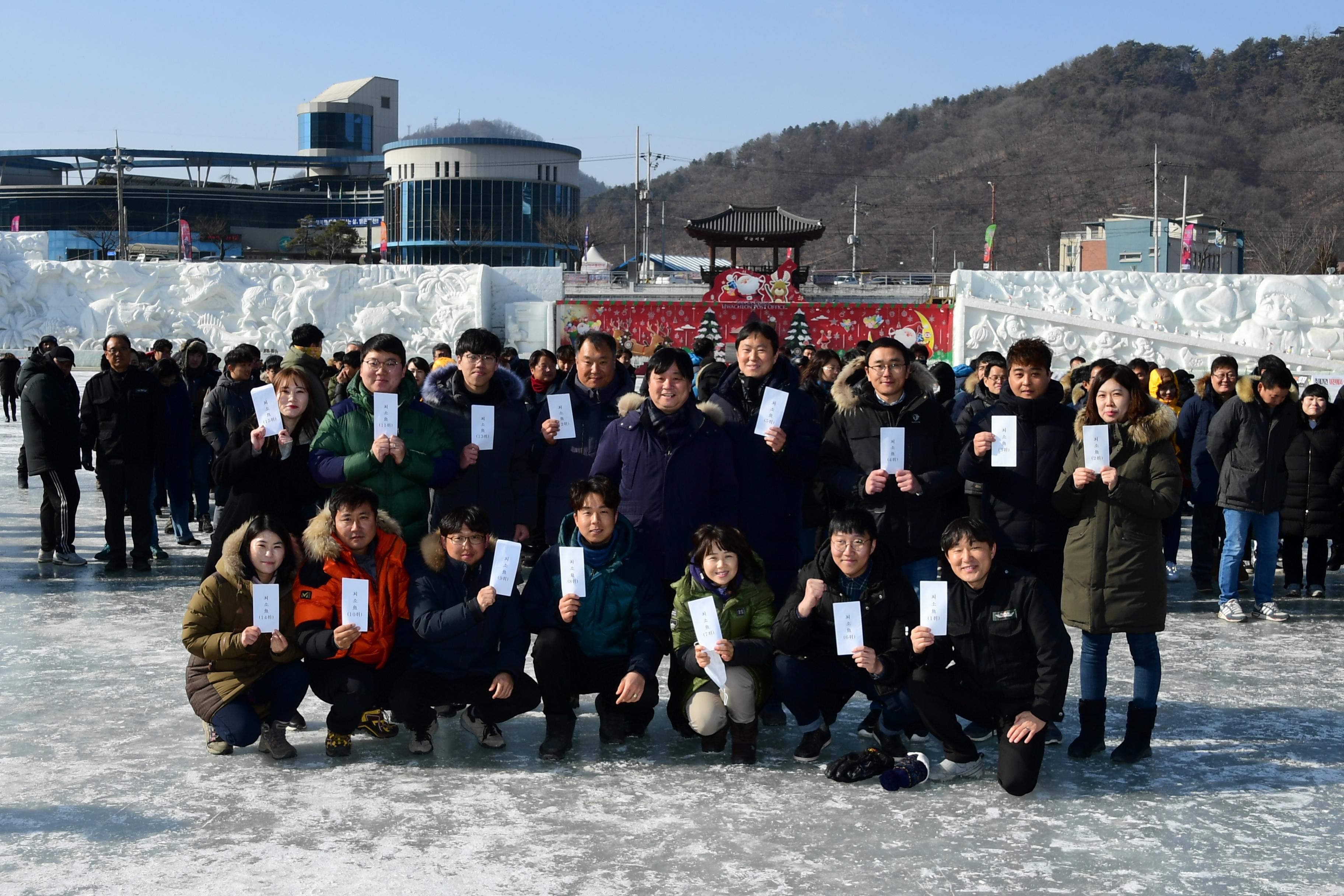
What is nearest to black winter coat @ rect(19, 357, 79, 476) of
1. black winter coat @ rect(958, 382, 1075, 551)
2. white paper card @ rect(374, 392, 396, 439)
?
white paper card @ rect(374, 392, 396, 439)

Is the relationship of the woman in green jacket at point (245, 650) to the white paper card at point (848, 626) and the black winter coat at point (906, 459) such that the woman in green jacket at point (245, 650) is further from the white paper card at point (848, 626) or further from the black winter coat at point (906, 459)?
the black winter coat at point (906, 459)

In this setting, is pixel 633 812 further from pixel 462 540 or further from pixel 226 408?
pixel 226 408

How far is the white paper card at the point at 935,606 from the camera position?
→ 381 cm

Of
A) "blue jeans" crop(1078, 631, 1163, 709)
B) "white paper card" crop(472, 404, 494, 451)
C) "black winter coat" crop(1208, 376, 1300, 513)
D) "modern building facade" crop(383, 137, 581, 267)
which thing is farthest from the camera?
"modern building facade" crop(383, 137, 581, 267)

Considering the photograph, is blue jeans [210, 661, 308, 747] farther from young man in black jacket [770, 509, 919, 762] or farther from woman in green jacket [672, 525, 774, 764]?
young man in black jacket [770, 509, 919, 762]

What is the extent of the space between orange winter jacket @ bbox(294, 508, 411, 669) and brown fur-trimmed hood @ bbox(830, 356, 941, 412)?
185cm

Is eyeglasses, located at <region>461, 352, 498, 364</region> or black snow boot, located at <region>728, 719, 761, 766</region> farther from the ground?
eyeglasses, located at <region>461, 352, 498, 364</region>

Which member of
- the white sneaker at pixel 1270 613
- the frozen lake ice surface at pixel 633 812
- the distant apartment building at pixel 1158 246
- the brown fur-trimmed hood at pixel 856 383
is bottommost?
the frozen lake ice surface at pixel 633 812

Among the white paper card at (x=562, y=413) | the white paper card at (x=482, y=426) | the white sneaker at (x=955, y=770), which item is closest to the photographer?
the white sneaker at (x=955, y=770)

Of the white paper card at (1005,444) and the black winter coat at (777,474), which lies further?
the black winter coat at (777,474)

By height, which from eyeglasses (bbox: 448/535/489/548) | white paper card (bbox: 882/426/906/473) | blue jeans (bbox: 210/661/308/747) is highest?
white paper card (bbox: 882/426/906/473)

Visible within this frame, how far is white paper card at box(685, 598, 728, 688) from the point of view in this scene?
398 cm

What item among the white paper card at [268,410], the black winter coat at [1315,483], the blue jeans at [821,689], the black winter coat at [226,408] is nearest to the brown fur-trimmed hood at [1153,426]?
the blue jeans at [821,689]

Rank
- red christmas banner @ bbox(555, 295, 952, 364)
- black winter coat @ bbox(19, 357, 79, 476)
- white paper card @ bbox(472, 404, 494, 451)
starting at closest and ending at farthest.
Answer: white paper card @ bbox(472, 404, 494, 451) → black winter coat @ bbox(19, 357, 79, 476) → red christmas banner @ bbox(555, 295, 952, 364)
